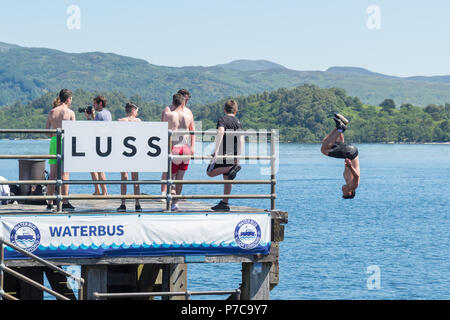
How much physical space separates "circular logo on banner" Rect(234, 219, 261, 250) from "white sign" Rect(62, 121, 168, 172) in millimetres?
1517

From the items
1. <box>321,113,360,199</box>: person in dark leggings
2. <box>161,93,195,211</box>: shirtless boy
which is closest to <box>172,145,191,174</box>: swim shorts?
<box>161,93,195,211</box>: shirtless boy

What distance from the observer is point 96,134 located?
37.1 feet

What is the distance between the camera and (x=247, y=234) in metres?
12.0

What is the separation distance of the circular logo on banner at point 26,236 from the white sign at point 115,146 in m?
0.99

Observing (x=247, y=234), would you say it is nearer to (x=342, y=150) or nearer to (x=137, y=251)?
(x=137, y=251)

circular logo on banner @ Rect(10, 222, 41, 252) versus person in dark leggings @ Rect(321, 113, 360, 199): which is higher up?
person in dark leggings @ Rect(321, 113, 360, 199)

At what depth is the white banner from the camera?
1109 cm

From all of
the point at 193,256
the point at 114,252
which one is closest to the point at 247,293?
the point at 193,256

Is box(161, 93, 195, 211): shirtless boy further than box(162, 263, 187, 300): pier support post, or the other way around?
box(162, 263, 187, 300): pier support post

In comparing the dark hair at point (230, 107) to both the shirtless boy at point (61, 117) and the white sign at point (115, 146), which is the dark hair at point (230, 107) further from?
the shirtless boy at point (61, 117)

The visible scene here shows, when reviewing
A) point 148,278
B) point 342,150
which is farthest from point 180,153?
point 148,278

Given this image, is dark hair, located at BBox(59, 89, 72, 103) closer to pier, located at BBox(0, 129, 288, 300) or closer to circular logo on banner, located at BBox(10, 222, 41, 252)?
pier, located at BBox(0, 129, 288, 300)
